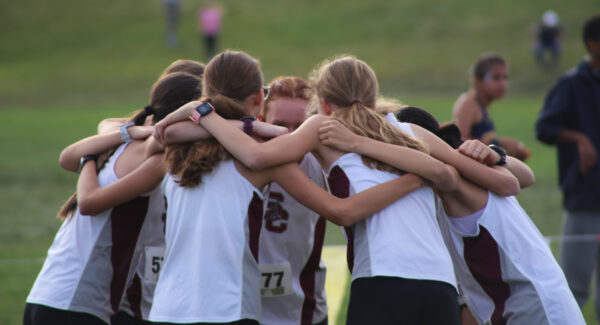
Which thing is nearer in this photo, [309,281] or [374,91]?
[374,91]

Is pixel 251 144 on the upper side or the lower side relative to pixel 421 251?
upper

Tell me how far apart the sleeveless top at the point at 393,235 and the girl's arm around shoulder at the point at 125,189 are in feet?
2.67

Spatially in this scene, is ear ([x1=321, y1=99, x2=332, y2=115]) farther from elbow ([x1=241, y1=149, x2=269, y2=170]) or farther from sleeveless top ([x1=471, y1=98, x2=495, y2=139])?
sleeveless top ([x1=471, y1=98, x2=495, y2=139])

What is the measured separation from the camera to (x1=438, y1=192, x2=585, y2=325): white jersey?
3.20m

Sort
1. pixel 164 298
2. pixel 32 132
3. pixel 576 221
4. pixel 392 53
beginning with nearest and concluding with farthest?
pixel 164 298 < pixel 576 221 < pixel 32 132 < pixel 392 53

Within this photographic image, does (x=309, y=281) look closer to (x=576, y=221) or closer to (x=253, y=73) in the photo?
(x=253, y=73)

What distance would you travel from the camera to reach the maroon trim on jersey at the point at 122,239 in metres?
3.49

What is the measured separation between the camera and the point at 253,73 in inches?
130

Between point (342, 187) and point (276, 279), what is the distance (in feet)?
1.97

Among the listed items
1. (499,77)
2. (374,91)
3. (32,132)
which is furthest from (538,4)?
(374,91)

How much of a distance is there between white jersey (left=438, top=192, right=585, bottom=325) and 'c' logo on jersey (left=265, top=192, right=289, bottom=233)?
32.7 inches

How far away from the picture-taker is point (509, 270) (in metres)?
3.26

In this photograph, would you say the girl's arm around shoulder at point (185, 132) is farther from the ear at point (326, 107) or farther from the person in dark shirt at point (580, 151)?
the person in dark shirt at point (580, 151)

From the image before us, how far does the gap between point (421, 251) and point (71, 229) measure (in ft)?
5.63
